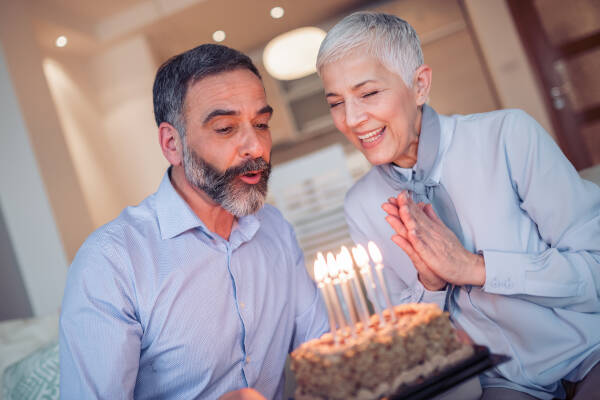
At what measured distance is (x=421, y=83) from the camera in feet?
5.12

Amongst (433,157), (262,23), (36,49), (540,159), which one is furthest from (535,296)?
(262,23)

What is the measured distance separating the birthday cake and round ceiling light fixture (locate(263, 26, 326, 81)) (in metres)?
3.64

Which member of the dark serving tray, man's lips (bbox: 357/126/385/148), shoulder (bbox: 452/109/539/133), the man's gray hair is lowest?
the dark serving tray

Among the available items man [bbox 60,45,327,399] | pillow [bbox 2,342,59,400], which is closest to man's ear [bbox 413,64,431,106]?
man [bbox 60,45,327,399]

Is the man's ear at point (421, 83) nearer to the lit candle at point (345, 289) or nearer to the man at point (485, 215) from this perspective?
the man at point (485, 215)

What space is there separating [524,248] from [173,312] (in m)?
1.15

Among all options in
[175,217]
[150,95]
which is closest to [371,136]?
[175,217]

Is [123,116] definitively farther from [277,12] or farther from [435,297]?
[435,297]

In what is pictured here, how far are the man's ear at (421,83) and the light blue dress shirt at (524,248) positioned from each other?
0.39ft

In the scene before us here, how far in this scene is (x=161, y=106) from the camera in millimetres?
1639

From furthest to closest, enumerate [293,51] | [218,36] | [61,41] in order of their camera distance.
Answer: [218,36] → [61,41] → [293,51]

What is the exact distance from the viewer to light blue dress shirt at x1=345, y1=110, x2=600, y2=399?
1.30 metres

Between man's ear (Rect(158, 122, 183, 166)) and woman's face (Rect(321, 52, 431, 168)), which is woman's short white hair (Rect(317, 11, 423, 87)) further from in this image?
man's ear (Rect(158, 122, 183, 166))

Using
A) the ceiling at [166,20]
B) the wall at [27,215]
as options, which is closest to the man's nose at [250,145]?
the wall at [27,215]
